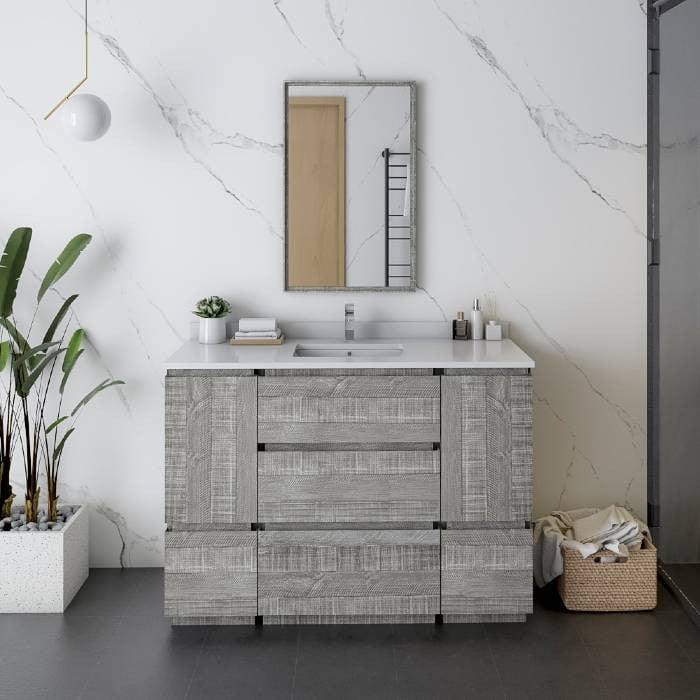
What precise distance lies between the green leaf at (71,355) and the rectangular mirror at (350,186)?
0.79 m

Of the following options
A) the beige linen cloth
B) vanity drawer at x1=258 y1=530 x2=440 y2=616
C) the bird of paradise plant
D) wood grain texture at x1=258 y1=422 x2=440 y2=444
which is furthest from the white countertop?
the beige linen cloth

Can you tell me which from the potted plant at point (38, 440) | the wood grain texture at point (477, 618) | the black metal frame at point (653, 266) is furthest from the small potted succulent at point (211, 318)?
the black metal frame at point (653, 266)

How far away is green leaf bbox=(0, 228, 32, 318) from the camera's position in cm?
338

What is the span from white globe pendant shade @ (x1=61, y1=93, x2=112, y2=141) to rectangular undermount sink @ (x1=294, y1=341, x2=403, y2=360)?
1.04 metres

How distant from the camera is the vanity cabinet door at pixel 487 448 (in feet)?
10.4

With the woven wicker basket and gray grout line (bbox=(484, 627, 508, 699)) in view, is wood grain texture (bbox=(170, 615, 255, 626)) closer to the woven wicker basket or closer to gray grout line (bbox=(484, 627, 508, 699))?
gray grout line (bbox=(484, 627, 508, 699))

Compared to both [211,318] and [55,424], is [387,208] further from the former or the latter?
[55,424]

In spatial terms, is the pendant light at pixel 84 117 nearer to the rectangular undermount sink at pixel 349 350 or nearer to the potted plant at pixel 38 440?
the potted plant at pixel 38 440

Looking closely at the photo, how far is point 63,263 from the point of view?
345 cm

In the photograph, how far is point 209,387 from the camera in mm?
3158

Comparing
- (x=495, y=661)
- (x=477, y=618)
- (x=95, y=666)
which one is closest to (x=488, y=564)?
(x=477, y=618)

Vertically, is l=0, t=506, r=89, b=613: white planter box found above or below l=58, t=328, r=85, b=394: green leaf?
below

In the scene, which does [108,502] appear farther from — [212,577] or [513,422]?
[513,422]

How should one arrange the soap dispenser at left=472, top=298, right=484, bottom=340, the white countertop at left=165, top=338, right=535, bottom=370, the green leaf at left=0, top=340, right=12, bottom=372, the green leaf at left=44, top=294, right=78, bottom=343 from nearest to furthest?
the white countertop at left=165, top=338, right=535, bottom=370
the green leaf at left=0, top=340, right=12, bottom=372
the green leaf at left=44, top=294, right=78, bottom=343
the soap dispenser at left=472, top=298, right=484, bottom=340
